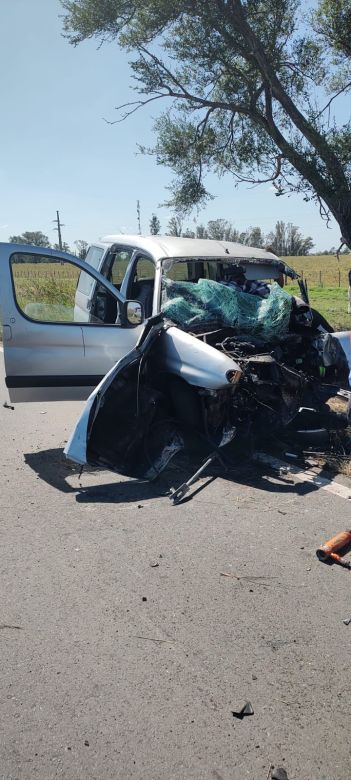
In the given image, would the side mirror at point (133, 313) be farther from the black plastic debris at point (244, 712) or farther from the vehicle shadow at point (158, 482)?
the black plastic debris at point (244, 712)

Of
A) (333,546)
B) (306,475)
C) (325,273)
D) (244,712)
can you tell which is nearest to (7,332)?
(306,475)

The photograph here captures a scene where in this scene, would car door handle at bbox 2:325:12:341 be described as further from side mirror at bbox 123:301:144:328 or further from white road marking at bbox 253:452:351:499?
white road marking at bbox 253:452:351:499

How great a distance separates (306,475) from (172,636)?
2.48m

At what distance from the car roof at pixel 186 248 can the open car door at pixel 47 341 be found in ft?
3.33

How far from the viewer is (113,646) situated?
287 centimetres

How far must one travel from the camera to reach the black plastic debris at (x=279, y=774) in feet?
7.03

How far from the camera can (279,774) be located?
215cm

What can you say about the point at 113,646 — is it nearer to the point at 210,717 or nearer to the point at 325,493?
the point at 210,717

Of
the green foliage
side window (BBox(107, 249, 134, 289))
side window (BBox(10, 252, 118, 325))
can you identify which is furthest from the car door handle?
the green foliage

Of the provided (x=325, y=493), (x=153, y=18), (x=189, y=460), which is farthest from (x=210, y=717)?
(x=153, y=18)

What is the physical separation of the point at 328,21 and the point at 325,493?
1012 cm

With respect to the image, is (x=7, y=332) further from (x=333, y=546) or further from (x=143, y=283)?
(x=333, y=546)

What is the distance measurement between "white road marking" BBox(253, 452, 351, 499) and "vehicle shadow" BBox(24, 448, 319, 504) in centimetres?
8

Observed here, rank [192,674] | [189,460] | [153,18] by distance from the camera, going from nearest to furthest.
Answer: [192,674], [189,460], [153,18]
